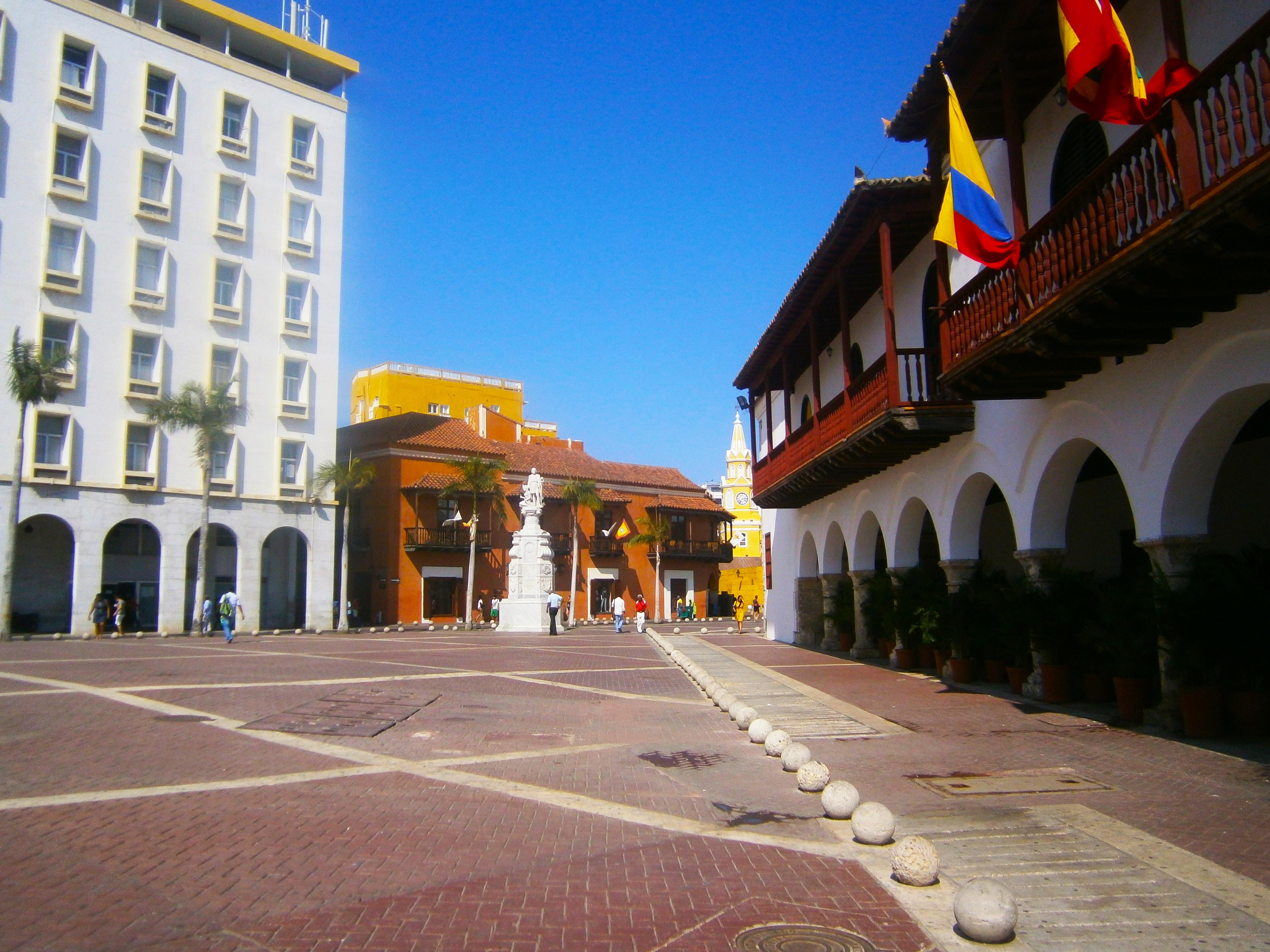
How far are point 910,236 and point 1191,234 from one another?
9679 millimetres

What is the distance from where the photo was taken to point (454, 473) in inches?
1962

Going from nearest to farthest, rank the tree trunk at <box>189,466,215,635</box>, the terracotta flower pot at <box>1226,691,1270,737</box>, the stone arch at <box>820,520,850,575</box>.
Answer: the terracotta flower pot at <box>1226,691,1270,737</box>
the stone arch at <box>820,520,850,575</box>
the tree trunk at <box>189,466,215,635</box>

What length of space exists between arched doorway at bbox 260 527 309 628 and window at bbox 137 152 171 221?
13.9m

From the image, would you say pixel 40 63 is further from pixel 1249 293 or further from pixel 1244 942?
pixel 1244 942

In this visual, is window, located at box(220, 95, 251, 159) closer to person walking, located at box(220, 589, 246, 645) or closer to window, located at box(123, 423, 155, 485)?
window, located at box(123, 423, 155, 485)

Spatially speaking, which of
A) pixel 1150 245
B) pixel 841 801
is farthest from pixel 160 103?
pixel 841 801

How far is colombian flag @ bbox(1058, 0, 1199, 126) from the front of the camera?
8125 mm

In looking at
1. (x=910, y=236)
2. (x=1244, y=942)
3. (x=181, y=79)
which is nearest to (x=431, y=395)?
(x=181, y=79)

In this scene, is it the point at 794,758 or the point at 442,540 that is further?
the point at 442,540

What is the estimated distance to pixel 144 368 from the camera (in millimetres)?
36719

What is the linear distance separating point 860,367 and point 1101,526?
6469 millimetres

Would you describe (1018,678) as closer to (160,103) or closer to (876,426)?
(876,426)

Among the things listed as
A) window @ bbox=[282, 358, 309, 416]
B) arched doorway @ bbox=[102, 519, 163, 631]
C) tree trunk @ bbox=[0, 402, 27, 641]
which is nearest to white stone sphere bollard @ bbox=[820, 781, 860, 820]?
tree trunk @ bbox=[0, 402, 27, 641]

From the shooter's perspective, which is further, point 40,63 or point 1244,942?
point 40,63
